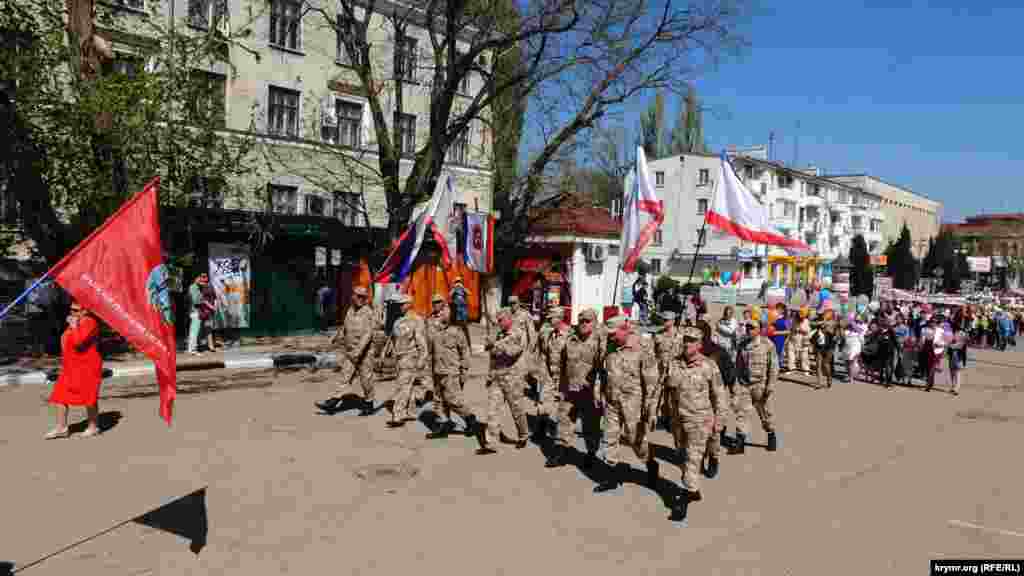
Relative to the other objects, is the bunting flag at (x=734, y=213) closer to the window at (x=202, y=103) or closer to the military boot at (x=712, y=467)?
the military boot at (x=712, y=467)

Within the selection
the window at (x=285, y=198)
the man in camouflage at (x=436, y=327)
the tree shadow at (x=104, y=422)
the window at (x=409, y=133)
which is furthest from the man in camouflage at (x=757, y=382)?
the window at (x=409, y=133)

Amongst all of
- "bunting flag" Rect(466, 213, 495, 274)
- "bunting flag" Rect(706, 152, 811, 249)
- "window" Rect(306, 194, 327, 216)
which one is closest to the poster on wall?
"bunting flag" Rect(466, 213, 495, 274)

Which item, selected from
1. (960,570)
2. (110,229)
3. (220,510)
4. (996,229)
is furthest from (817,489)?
(996,229)

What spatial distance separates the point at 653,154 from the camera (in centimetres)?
6225

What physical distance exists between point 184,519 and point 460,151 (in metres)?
26.2

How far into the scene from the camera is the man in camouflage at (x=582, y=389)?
28.6 ft

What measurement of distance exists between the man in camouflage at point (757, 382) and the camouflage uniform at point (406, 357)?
14.2ft

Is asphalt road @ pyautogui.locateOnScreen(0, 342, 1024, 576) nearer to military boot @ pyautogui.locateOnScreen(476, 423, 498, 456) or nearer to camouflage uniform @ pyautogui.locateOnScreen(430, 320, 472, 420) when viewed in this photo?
military boot @ pyautogui.locateOnScreen(476, 423, 498, 456)

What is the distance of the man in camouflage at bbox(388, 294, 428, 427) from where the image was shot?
999cm

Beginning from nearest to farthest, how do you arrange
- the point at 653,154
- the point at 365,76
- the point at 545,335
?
1. the point at 545,335
2. the point at 365,76
3. the point at 653,154

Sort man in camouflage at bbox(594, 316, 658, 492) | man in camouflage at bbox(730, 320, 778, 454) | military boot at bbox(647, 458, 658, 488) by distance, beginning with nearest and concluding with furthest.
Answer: man in camouflage at bbox(594, 316, 658, 492)
military boot at bbox(647, 458, 658, 488)
man in camouflage at bbox(730, 320, 778, 454)

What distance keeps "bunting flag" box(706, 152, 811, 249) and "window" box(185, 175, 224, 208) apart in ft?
34.6

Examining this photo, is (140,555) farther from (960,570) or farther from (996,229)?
(996,229)

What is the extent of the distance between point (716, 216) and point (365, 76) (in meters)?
9.90
